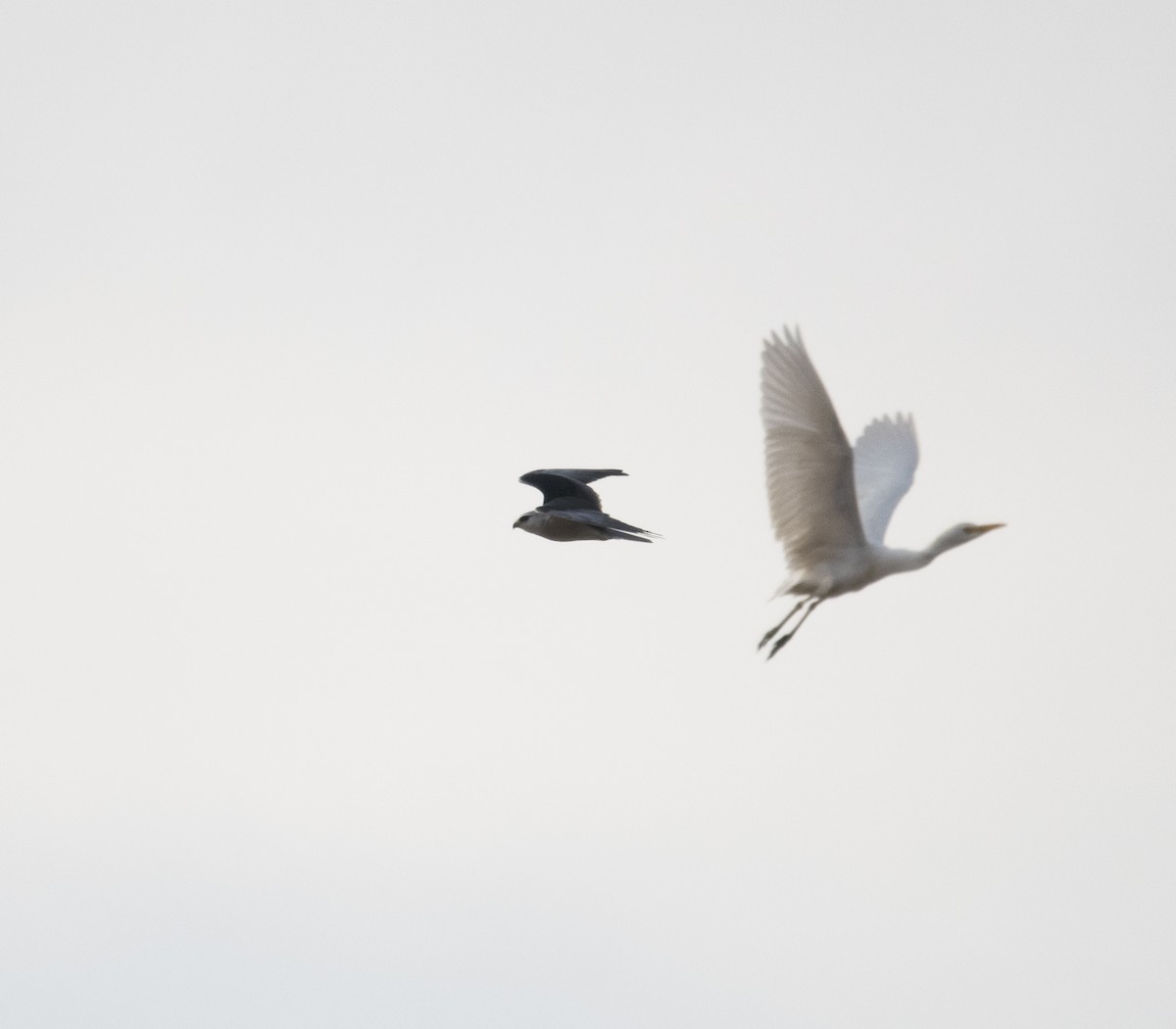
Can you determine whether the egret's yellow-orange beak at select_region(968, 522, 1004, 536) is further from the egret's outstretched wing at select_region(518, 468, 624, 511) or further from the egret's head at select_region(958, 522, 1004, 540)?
the egret's outstretched wing at select_region(518, 468, 624, 511)

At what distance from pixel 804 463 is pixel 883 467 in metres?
4.62

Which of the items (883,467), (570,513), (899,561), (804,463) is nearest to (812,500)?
(804,463)

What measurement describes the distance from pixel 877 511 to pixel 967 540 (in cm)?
167

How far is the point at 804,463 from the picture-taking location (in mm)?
19875

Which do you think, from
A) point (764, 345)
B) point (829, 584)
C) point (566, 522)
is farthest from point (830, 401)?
point (566, 522)

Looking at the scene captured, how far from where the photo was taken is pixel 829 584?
819 inches

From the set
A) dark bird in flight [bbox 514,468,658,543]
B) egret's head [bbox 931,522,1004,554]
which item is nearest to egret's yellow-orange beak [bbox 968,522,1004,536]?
egret's head [bbox 931,522,1004,554]

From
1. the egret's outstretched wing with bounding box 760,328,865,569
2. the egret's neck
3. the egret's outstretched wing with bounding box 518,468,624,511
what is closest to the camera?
the egret's outstretched wing with bounding box 760,328,865,569

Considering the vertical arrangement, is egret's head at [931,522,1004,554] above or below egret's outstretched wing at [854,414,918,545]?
below

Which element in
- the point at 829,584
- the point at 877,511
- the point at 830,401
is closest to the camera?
the point at 830,401

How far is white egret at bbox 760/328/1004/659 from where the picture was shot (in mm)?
19406

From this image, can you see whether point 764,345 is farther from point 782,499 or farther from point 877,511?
point 877,511

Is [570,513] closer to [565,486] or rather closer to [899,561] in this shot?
[565,486]

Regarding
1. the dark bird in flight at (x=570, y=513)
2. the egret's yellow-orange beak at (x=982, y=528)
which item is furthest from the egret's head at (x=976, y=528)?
the dark bird in flight at (x=570, y=513)
